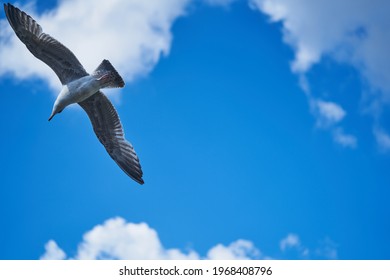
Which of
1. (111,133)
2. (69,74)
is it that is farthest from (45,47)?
(111,133)

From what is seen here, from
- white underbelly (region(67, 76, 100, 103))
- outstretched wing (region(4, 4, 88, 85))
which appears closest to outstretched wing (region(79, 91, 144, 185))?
white underbelly (region(67, 76, 100, 103))

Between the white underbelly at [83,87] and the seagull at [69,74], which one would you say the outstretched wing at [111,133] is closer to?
the seagull at [69,74]

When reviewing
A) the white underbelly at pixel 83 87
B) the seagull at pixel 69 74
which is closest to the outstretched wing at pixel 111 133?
the seagull at pixel 69 74

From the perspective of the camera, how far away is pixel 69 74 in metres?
6.01

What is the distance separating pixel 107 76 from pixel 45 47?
802 millimetres

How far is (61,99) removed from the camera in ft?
19.8

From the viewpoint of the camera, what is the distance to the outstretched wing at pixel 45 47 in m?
5.75

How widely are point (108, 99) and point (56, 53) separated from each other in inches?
34.8

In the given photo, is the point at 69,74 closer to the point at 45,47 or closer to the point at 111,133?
the point at 45,47

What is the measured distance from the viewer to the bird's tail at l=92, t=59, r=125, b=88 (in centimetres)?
586

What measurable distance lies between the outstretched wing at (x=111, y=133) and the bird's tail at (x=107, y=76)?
46 cm

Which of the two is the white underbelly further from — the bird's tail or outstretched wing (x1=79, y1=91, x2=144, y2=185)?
outstretched wing (x1=79, y1=91, x2=144, y2=185)
